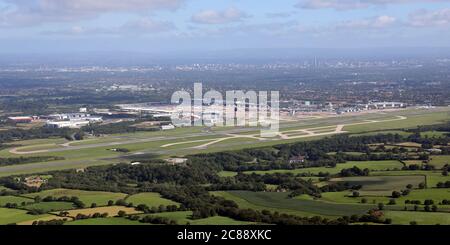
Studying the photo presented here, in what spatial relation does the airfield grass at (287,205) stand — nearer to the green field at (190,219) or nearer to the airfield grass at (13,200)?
the green field at (190,219)

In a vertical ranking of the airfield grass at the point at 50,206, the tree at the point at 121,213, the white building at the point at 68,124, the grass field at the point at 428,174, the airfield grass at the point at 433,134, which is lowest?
the white building at the point at 68,124

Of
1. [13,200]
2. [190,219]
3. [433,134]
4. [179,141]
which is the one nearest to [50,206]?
[13,200]

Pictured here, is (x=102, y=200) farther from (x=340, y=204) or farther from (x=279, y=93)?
(x=279, y=93)

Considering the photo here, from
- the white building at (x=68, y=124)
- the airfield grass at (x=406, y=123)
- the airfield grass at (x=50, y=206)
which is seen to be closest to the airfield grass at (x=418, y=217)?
the airfield grass at (x=50, y=206)

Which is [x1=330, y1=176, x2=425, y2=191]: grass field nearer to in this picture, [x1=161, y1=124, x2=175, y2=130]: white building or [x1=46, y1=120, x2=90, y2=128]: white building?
[x1=161, y1=124, x2=175, y2=130]: white building

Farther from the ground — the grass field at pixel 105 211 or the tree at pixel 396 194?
the tree at pixel 396 194

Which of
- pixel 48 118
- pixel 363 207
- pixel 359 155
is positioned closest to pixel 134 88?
pixel 48 118
